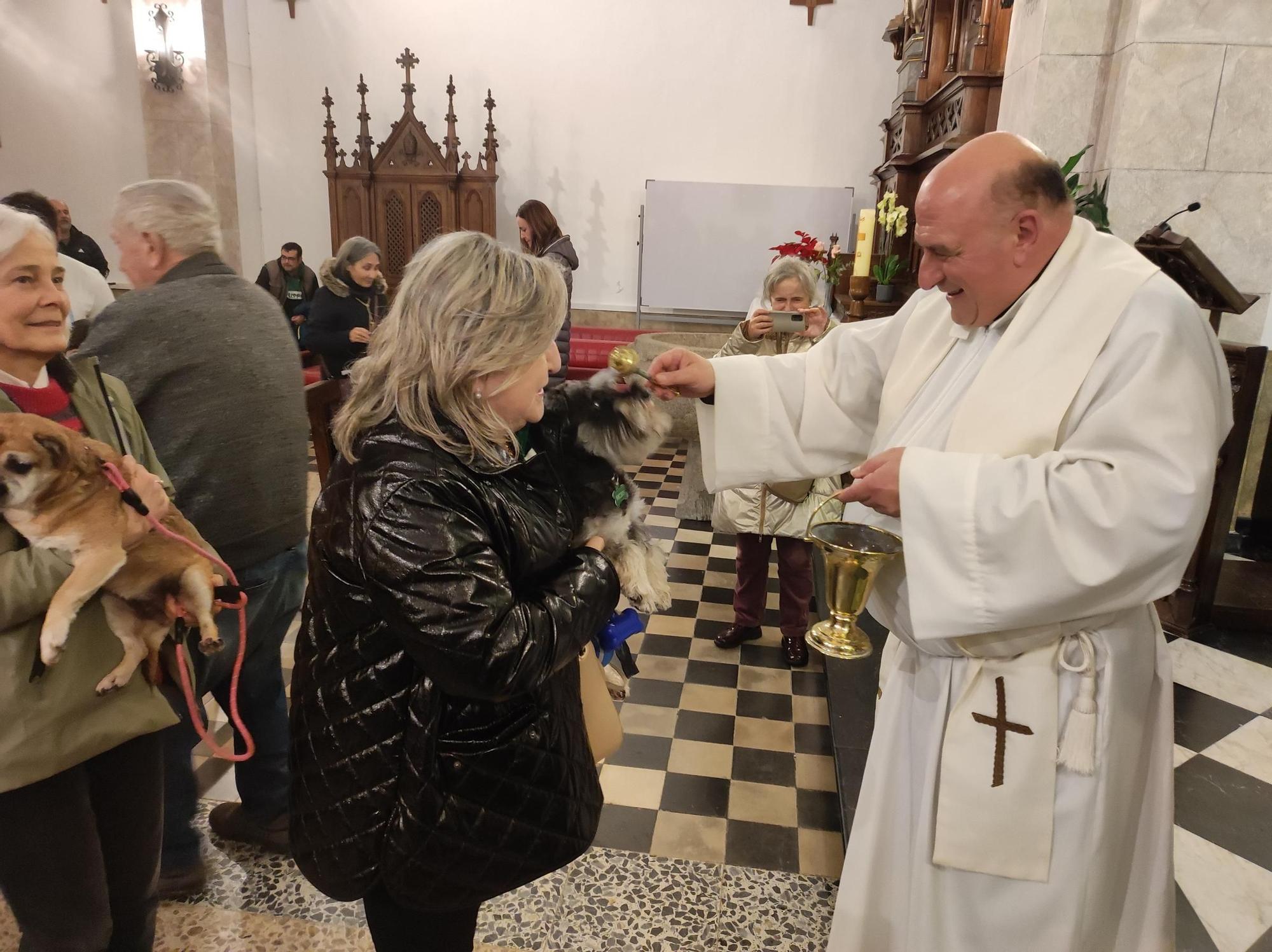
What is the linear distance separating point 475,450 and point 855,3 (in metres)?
8.95

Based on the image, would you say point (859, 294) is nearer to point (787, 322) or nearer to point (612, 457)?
point (787, 322)

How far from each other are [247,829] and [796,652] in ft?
6.89

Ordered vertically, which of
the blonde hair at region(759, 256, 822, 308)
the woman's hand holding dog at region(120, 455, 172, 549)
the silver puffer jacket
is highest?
the blonde hair at region(759, 256, 822, 308)

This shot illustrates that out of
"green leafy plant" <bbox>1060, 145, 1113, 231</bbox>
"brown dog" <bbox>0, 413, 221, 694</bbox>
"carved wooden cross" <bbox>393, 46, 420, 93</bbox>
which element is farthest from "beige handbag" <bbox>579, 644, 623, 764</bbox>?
"carved wooden cross" <bbox>393, 46, 420, 93</bbox>

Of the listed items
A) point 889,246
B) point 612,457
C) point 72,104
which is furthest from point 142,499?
point 72,104

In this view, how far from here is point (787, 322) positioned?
297cm

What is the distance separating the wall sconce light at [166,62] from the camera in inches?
337

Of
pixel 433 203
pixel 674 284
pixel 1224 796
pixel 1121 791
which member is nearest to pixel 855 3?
pixel 674 284

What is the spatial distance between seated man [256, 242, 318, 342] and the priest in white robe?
21.9ft

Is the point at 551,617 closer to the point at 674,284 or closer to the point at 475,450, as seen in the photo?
the point at 475,450

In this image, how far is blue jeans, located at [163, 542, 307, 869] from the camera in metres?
2.05

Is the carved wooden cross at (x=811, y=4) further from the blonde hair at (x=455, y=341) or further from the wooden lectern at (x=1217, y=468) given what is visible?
the blonde hair at (x=455, y=341)

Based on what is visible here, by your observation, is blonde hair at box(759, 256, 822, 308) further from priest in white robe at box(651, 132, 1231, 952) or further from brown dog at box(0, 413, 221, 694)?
brown dog at box(0, 413, 221, 694)

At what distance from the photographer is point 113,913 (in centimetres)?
161
